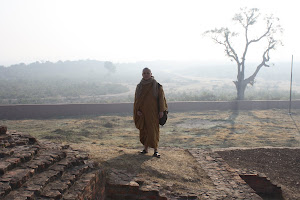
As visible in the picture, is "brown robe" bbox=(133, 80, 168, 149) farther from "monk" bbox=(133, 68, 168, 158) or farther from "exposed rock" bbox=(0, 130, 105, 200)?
"exposed rock" bbox=(0, 130, 105, 200)

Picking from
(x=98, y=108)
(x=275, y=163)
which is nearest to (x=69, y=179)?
(x=275, y=163)

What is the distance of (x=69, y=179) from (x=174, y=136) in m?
6.50

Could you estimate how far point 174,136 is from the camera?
996cm

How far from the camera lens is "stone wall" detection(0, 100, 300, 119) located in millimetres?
13289

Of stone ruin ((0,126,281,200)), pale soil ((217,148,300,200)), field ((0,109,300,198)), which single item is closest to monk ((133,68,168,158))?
field ((0,109,300,198))

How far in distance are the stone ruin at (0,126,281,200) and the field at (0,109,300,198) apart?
0.30 metres

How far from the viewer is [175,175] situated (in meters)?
4.90

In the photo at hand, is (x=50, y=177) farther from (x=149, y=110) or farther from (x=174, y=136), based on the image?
(x=174, y=136)

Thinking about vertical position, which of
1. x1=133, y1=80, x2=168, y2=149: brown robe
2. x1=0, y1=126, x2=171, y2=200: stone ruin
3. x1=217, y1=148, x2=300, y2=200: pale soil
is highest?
x1=133, y1=80, x2=168, y2=149: brown robe

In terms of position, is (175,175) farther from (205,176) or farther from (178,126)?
(178,126)

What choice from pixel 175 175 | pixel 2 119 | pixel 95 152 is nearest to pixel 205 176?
pixel 175 175

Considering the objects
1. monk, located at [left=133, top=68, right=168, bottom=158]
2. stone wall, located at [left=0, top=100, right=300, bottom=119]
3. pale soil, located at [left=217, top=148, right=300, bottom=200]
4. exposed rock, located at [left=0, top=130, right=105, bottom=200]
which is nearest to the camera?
exposed rock, located at [left=0, top=130, right=105, bottom=200]

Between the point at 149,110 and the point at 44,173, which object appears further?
the point at 149,110

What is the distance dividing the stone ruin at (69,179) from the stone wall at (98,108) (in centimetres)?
885
